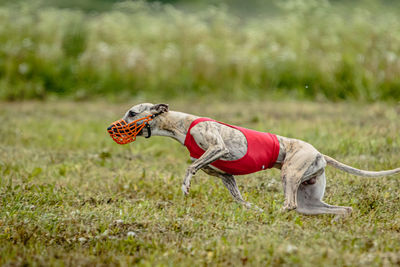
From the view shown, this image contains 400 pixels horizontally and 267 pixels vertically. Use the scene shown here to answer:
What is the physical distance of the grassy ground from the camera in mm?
3688

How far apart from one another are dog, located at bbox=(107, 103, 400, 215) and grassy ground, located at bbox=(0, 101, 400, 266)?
0.73 ft

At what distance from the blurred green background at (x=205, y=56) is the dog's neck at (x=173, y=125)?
7264mm

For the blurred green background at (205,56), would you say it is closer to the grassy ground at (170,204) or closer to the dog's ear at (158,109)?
the grassy ground at (170,204)

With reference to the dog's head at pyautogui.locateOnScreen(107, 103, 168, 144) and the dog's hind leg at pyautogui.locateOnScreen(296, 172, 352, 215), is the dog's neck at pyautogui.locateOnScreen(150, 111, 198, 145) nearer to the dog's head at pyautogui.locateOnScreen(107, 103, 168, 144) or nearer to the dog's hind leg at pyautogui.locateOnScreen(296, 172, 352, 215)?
the dog's head at pyautogui.locateOnScreen(107, 103, 168, 144)

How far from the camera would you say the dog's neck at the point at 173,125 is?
4.86 meters

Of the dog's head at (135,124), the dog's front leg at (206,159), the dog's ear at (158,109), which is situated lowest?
the dog's front leg at (206,159)

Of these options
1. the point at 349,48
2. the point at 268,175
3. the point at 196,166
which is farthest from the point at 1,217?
the point at 349,48

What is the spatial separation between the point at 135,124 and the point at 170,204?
99 cm

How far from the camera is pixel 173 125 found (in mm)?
4883

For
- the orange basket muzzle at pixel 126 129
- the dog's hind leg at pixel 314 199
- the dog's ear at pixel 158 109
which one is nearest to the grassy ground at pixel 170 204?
the dog's hind leg at pixel 314 199

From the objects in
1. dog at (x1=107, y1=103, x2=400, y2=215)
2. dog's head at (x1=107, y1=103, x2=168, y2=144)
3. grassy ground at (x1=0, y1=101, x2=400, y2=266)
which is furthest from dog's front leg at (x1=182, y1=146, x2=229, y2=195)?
dog's head at (x1=107, y1=103, x2=168, y2=144)

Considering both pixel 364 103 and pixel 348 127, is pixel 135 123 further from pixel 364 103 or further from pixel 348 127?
pixel 364 103

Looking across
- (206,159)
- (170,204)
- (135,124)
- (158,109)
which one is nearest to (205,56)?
(170,204)

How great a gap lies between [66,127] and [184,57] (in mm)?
4686
